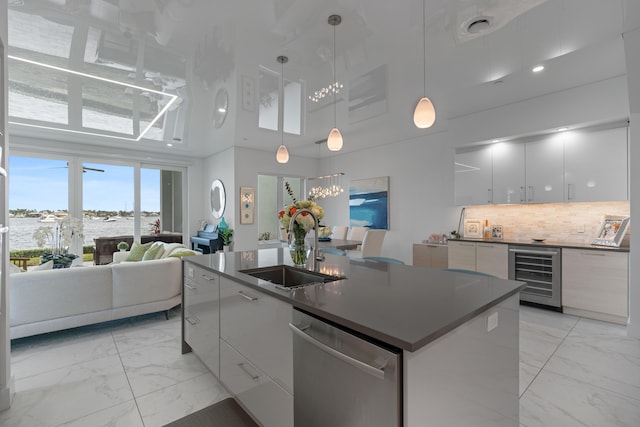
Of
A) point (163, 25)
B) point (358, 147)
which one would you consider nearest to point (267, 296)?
point (163, 25)

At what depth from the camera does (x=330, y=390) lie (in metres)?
1.07

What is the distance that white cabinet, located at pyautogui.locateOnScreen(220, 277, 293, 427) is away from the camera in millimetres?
1324

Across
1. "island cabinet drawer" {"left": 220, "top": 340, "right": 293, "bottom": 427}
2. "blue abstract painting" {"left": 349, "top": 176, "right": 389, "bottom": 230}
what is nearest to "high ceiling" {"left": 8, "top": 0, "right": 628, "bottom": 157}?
"blue abstract painting" {"left": 349, "top": 176, "right": 389, "bottom": 230}

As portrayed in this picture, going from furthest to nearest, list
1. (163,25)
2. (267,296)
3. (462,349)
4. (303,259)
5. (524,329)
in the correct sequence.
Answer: (524,329)
(163,25)
(303,259)
(267,296)
(462,349)

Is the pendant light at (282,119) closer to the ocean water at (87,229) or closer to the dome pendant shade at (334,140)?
the dome pendant shade at (334,140)

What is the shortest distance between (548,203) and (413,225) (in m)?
2.28

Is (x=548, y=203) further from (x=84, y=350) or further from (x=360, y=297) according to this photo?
(x=84, y=350)

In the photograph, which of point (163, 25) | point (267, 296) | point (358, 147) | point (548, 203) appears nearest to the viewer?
point (267, 296)

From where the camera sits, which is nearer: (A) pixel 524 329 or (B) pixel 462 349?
(B) pixel 462 349

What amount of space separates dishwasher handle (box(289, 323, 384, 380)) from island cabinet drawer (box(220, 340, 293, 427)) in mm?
344

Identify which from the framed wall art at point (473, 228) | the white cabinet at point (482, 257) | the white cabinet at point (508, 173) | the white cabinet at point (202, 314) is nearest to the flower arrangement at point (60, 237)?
the white cabinet at point (202, 314)

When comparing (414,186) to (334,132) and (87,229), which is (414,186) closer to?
(334,132)

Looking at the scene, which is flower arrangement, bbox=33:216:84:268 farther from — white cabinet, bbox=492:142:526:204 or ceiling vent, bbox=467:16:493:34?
white cabinet, bbox=492:142:526:204

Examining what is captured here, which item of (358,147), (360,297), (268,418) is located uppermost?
(358,147)
